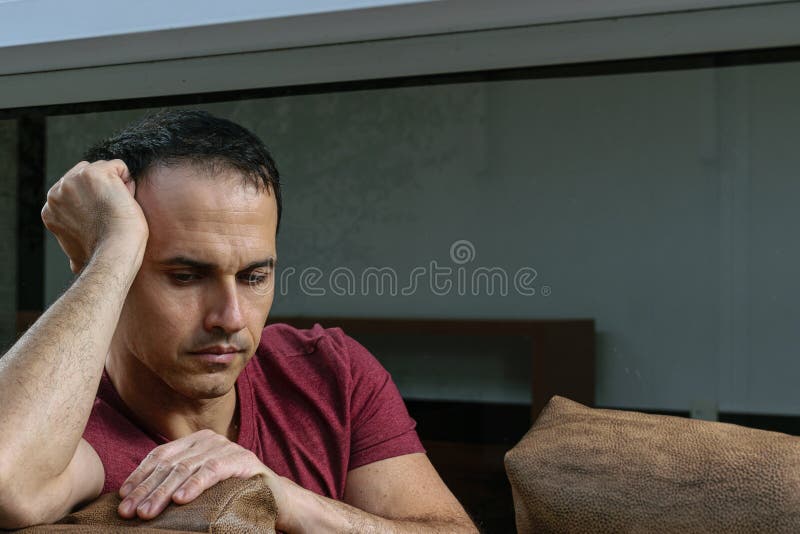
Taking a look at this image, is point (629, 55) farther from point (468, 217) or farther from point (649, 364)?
point (649, 364)

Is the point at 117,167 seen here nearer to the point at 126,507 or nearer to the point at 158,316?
the point at 158,316

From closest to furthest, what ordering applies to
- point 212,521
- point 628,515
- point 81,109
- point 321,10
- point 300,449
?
point 212,521, point 628,515, point 300,449, point 321,10, point 81,109

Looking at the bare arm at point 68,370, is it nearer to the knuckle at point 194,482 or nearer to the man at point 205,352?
the man at point 205,352

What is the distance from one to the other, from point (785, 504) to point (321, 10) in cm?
152

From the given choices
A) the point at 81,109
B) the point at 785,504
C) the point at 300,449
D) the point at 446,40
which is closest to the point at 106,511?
the point at 300,449

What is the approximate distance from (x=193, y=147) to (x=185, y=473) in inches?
27.9

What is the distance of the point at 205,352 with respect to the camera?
5.26 ft

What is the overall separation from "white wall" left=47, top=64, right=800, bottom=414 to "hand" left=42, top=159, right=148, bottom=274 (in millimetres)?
1022

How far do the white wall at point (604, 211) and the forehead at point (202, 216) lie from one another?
3.05 ft

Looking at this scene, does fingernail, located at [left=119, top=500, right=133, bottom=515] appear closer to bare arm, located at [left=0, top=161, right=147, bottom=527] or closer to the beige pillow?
bare arm, located at [left=0, top=161, right=147, bottom=527]

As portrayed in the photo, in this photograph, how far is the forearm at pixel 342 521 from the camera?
54.2 inches

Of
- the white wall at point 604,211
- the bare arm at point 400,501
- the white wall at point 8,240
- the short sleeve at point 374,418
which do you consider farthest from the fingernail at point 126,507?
the white wall at point 8,240

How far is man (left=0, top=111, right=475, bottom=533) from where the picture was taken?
138 cm

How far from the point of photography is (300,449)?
5.62 ft
